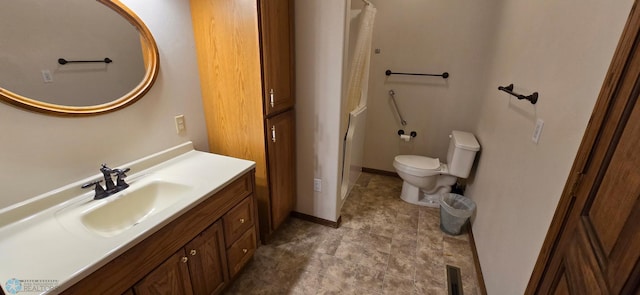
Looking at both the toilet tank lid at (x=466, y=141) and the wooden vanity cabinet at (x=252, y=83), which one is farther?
the toilet tank lid at (x=466, y=141)

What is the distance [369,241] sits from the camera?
2139 millimetres

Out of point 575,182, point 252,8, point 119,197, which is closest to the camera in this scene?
point 575,182

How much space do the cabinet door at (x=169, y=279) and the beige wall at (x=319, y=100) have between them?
1.12 metres

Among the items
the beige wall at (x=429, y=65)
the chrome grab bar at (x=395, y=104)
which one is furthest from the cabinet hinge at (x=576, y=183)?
the chrome grab bar at (x=395, y=104)

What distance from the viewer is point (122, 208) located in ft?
4.19

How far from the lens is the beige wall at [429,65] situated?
250 centimetres

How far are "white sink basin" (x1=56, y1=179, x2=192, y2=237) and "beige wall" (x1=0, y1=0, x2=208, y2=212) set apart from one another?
0.18 meters

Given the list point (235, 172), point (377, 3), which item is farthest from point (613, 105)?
point (377, 3)

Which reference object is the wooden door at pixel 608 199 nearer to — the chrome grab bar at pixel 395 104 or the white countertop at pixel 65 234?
the white countertop at pixel 65 234

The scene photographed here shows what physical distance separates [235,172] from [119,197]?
0.54 meters

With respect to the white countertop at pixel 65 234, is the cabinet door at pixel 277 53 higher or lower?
higher

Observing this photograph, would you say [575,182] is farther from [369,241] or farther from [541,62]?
[369,241]

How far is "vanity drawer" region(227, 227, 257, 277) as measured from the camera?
156 cm

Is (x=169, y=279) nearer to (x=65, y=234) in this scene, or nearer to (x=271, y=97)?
(x=65, y=234)
